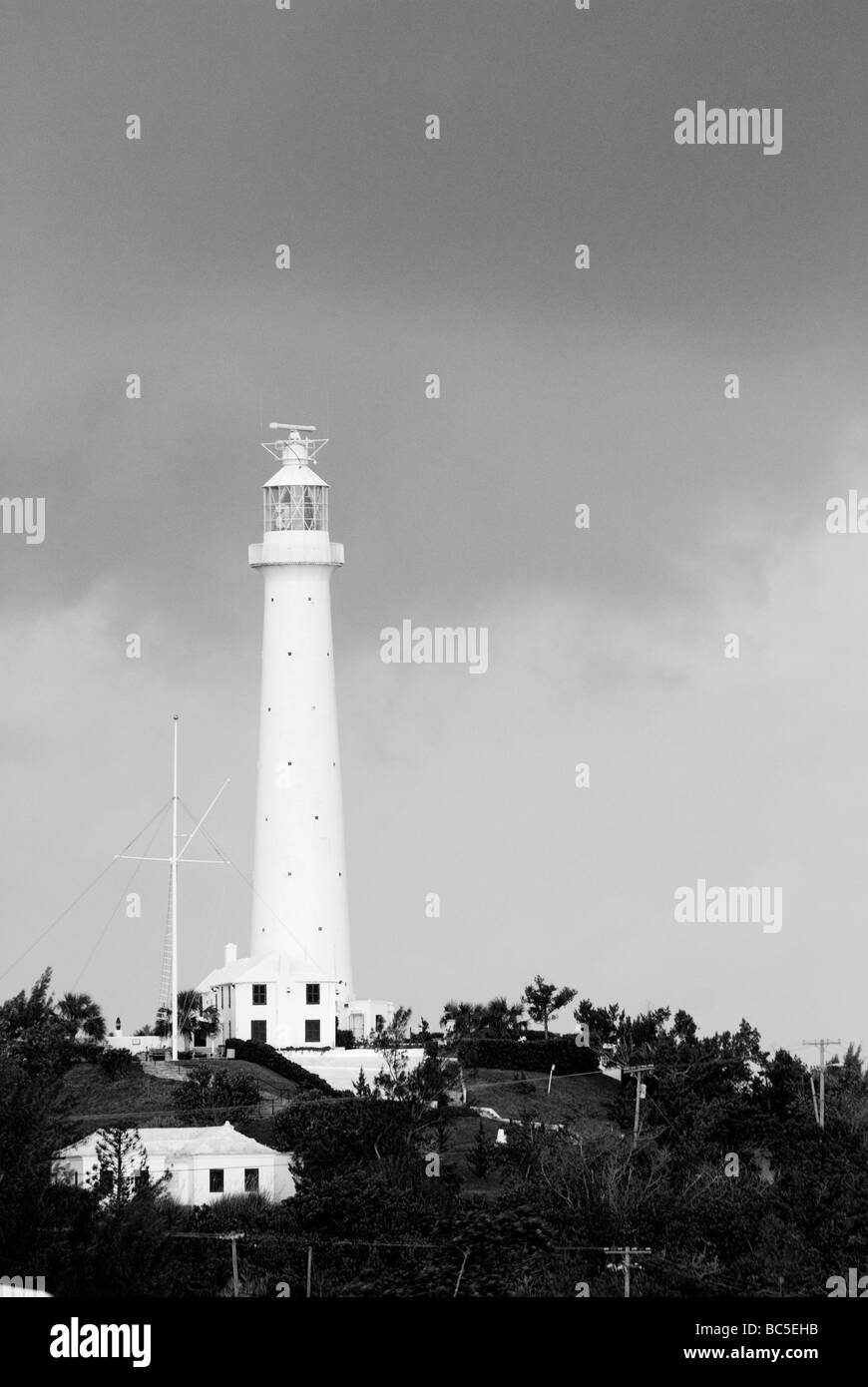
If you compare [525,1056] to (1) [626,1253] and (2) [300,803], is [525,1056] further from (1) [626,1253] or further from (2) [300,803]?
(1) [626,1253]

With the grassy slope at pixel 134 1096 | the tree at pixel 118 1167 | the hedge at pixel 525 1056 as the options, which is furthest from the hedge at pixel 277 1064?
the tree at pixel 118 1167

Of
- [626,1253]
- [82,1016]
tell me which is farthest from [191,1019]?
[626,1253]

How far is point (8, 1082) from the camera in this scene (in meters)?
70.6

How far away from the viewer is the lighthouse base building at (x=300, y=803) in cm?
9544

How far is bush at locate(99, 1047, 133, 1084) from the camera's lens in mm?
85688

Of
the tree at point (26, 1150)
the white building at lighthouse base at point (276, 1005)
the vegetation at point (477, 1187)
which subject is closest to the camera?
the tree at point (26, 1150)

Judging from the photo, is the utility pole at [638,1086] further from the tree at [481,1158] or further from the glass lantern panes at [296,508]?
the glass lantern panes at [296,508]

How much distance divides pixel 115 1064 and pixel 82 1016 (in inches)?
354

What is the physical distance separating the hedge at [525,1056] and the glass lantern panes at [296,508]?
1785 centimetres

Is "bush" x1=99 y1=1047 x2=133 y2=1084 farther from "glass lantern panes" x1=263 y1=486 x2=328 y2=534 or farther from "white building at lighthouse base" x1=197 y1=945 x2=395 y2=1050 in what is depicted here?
"glass lantern panes" x1=263 y1=486 x2=328 y2=534

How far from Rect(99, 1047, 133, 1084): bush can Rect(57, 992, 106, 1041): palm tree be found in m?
6.26

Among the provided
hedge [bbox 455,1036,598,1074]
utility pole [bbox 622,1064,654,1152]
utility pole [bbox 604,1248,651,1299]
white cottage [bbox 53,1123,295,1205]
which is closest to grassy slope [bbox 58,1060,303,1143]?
white cottage [bbox 53,1123,295,1205]
